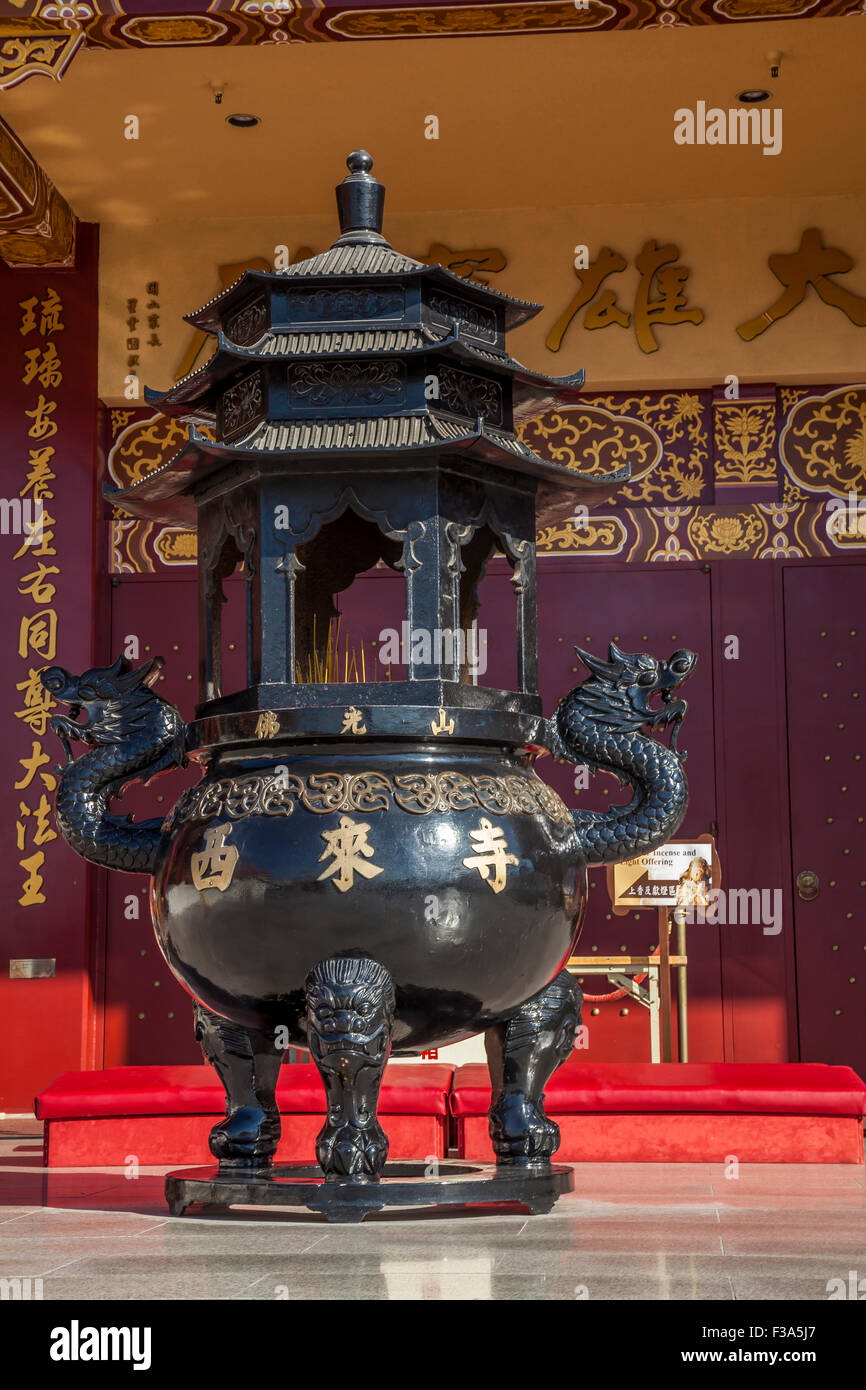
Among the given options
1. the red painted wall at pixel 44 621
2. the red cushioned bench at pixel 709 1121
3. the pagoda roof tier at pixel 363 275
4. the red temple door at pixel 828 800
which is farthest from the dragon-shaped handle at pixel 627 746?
the red painted wall at pixel 44 621

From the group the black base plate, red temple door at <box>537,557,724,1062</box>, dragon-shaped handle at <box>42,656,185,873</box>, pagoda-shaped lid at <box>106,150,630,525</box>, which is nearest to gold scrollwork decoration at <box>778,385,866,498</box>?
red temple door at <box>537,557,724,1062</box>

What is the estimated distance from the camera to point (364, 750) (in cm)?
369

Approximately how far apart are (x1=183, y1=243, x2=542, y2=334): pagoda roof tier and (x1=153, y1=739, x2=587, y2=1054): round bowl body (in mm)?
1117

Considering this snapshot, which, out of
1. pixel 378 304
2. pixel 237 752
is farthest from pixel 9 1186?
pixel 378 304

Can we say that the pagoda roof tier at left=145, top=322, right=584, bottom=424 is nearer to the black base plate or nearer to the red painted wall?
the black base plate

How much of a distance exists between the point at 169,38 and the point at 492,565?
9.14 ft

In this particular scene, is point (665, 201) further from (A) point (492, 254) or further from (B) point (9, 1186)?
(B) point (9, 1186)

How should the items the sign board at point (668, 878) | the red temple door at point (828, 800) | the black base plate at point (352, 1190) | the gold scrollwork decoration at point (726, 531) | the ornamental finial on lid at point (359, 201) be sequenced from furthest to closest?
the gold scrollwork decoration at point (726, 531) < the red temple door at point (828, 800) < the sign board at point (668, 878) < the ornamental finial on lid at point (359, 201) < the black base plate at point (352, 1190)

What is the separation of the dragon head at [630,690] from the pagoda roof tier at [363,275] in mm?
922

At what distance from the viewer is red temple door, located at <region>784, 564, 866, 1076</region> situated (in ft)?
25.1

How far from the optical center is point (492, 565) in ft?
26.0

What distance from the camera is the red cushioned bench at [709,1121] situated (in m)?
4.93

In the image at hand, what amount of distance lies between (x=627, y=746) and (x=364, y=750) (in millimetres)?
724

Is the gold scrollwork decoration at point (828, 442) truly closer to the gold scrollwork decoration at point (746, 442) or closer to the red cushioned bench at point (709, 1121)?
the gold scrollwork decoration at point (746, 442)
